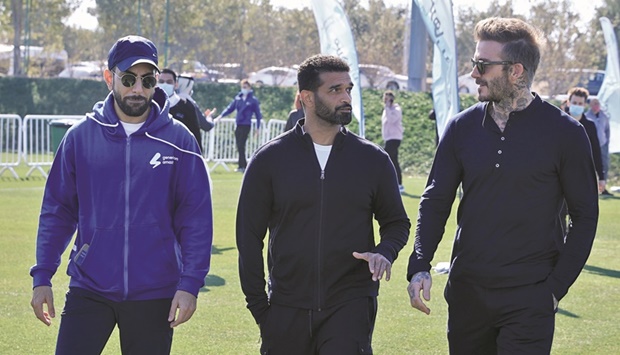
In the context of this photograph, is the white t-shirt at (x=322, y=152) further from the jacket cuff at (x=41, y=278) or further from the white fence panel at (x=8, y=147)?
the white fence panel at (x=8, y=147)

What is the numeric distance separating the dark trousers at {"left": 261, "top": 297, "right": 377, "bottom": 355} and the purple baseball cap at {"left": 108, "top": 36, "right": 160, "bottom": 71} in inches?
51.9

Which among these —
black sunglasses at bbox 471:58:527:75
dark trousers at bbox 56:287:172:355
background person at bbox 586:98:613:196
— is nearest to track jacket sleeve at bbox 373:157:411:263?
black sunglasses at bbox 471:58:527:75

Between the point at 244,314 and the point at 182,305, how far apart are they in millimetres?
4550

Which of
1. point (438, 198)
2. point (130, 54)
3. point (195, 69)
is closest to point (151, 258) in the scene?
point (130, 54)

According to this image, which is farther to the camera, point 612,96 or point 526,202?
point 612,96

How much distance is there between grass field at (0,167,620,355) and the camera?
8531 millimetres

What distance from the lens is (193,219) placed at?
5340mm

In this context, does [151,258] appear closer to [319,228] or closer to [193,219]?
[193,219]

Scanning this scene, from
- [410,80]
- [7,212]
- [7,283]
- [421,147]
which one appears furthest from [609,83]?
[7,283]

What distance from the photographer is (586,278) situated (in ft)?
40.8

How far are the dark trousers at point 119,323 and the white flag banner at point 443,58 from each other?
9.14 m

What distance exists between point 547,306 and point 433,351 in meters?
3.43

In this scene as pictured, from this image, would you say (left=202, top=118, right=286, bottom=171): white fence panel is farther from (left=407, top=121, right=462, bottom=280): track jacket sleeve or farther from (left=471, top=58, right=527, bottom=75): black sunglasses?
(left=471, top=58, right=527, bottom=75): black sunglasses

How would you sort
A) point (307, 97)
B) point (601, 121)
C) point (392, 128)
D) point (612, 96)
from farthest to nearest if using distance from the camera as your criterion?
point (612, 96) → point (601, 121) → point (392, 128) → point (307, 97)
